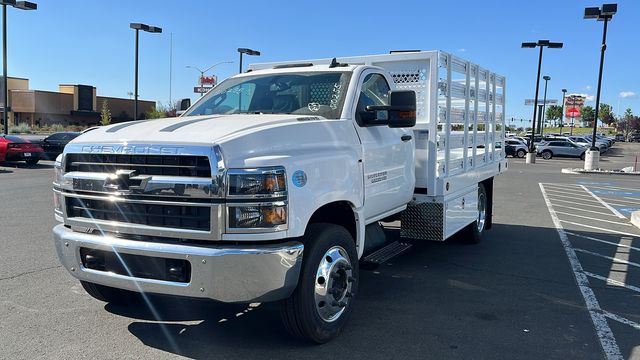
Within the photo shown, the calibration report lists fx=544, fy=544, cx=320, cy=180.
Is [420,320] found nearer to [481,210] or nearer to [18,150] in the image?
[481,210]

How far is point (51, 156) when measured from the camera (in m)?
27.9

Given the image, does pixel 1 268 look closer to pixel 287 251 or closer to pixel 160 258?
pixel 160 258

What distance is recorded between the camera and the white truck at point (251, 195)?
3514 millimetres

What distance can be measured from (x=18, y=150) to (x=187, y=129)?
70.9ft

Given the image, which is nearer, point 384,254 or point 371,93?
point 371,93

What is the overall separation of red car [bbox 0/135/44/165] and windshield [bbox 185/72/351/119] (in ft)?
65.8

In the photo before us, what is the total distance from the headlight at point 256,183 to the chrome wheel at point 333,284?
0.79 metres

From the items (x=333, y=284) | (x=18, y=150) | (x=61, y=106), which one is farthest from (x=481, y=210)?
(x=61, y=106)

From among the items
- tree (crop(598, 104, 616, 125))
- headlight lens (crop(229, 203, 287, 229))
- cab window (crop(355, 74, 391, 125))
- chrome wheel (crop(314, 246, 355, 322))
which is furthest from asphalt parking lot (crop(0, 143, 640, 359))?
tree (crop(598, 104, 616, 125))

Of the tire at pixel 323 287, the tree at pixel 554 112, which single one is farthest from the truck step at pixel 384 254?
the tree at pixel 554 112

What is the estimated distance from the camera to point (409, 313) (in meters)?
4.99

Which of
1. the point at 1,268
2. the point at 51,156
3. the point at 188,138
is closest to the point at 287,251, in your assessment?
the point at 188,138

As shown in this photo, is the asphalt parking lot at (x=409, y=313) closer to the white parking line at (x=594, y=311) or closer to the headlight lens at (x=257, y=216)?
the white parking line at (x=594, y=311)

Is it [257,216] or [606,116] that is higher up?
[606,116]
